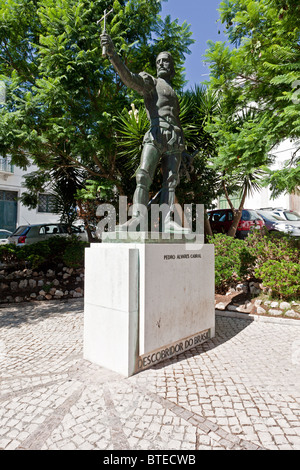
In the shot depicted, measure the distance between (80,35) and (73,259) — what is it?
5.16m

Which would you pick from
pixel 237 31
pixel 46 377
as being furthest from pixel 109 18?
pixel 46 377

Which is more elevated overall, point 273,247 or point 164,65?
point 164,65

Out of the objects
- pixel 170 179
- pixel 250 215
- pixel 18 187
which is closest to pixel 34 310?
pixel 170 179

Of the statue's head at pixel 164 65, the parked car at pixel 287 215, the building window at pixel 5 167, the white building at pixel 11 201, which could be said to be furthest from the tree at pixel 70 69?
the building window at pixel 5 167

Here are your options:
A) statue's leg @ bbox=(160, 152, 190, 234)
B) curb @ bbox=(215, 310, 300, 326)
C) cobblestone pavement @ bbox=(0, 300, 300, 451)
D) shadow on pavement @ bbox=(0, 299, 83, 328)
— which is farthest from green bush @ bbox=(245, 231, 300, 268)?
shadow on pavement @ bbox=(0, 299, 83, 328)

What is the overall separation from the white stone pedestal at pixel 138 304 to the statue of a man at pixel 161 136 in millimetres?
632

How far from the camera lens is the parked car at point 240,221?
9922mm

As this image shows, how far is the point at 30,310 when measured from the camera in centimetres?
552

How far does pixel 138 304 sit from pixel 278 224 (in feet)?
28.0

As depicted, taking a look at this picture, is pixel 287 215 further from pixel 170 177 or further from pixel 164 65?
pixel 164 65

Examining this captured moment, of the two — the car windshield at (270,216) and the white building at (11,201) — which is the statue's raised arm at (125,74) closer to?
the car windshield at (270,216)

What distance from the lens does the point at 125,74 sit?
3.41m

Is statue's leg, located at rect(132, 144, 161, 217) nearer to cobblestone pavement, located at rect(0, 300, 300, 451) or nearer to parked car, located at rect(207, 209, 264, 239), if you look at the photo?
cobblestone pavement, located at rect(0, 300, 300, 451)

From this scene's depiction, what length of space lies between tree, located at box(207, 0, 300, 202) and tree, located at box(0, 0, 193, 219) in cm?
165
